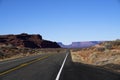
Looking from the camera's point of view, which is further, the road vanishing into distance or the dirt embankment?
the dirt embankment

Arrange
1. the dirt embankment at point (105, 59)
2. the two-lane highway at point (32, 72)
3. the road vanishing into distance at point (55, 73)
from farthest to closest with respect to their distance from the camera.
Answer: the dirt embankment at point (105, 59) < the two-lane highway at point (32, 72) < the road vanishing into distance at point (55, 73)

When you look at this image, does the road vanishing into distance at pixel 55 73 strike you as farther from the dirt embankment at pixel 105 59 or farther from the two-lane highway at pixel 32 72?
the dirt embankment at pixel 105 59

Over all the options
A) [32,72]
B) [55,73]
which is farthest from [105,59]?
[55,73]

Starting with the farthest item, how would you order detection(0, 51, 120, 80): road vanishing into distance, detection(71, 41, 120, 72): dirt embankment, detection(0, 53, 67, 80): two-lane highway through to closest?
detection(71, 41, 120, 72): dirt embankment < detection(0, 53, 67, 80): two-lane highway < detection(0, 51, 120, 80): road vanishing into distance

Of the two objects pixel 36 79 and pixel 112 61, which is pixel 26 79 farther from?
pixel 112 61

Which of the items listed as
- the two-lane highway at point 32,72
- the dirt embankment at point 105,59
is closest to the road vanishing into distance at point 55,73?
the two-lane highway at point 32,72

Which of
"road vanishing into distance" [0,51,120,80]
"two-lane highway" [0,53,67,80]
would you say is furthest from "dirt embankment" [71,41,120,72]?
"two-lane highway" [0,53,67,80]

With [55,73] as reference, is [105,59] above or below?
above

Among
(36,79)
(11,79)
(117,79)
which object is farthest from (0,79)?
(117,79)

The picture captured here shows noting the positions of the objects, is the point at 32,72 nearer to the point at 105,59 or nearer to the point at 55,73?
the point at 55,73

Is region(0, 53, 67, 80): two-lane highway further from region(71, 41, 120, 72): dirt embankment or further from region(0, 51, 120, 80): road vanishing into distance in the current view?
region(71, 41, 120, 72): dirt embankment

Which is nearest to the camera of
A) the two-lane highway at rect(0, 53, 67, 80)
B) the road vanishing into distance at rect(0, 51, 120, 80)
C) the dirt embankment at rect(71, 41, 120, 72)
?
the road vanishing into distance at rect(0, 51, 120, 80)

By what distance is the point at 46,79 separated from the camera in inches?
518

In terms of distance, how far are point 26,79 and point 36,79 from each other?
0.50m
